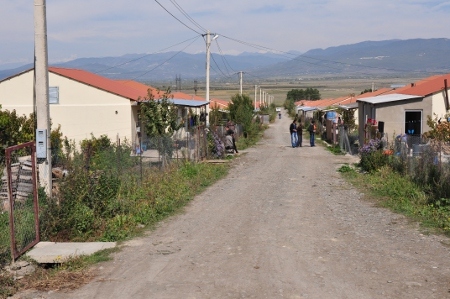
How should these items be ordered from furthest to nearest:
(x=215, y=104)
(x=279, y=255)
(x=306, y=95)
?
(x=306, y=95)
(x=215, y=104)
(x=279, y=255)

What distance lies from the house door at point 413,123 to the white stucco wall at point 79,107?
44.6ft

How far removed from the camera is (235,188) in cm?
1730


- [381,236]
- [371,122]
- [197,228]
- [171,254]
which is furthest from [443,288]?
[371,122]

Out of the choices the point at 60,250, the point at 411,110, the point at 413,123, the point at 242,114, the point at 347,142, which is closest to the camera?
the point at 60,250

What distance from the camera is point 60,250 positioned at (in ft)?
31.0

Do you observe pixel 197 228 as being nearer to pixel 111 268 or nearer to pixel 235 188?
pixel 111 268

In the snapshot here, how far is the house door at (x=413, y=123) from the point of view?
27.5 m

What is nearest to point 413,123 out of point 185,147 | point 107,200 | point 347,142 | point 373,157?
point 347,142

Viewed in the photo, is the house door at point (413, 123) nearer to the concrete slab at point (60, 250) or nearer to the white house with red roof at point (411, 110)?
the white house with red roof at point (411, 110)

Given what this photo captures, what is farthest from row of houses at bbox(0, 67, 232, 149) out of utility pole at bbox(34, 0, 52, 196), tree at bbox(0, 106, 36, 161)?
utility pole at bbox(34, 0, 52, 196)

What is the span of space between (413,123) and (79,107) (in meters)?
16.6

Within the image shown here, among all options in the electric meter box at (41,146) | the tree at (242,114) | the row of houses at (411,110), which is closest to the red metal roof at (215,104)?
the tree at (242,114)

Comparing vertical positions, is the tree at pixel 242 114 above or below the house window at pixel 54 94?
below

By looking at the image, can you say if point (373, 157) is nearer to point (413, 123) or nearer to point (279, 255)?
point (413, 123)
